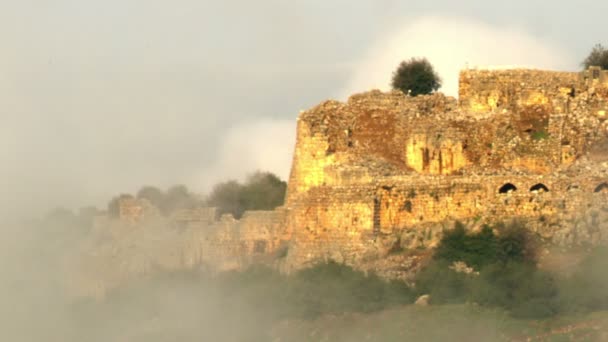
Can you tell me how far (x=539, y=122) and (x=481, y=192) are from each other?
150 inches

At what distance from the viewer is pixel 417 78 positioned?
109 meters

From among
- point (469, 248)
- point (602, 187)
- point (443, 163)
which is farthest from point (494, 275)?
point (443, 163)

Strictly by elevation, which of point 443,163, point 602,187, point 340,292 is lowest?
point 340,292

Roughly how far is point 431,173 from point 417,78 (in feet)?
17.6

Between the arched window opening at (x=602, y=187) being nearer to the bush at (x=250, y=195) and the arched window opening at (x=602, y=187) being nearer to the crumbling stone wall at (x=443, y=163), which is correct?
the crumbling stone wall at (x=443, y=163)

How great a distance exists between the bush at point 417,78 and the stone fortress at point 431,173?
3.24 meters

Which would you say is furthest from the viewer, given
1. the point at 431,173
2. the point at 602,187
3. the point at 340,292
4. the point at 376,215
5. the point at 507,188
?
the point at 431,173

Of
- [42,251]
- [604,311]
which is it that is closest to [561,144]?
[604,311]

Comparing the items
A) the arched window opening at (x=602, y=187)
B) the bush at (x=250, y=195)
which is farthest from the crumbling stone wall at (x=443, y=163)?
the bush at (x=250, y=195)

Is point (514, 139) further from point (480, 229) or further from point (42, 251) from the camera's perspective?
point (42, 251)

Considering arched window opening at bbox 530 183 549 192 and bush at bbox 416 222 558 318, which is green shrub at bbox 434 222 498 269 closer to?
bush at bbox 416 222 558 318

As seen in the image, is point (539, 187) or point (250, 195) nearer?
point (539, 187)

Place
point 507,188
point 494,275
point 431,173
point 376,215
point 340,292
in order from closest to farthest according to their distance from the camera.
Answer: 1. point 494,275
2. point 340,292
3. point 507,188
4. point 376,215
5. point 431,173

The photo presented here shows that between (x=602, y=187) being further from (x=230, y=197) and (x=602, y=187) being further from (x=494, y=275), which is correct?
(x=230, y=197)
